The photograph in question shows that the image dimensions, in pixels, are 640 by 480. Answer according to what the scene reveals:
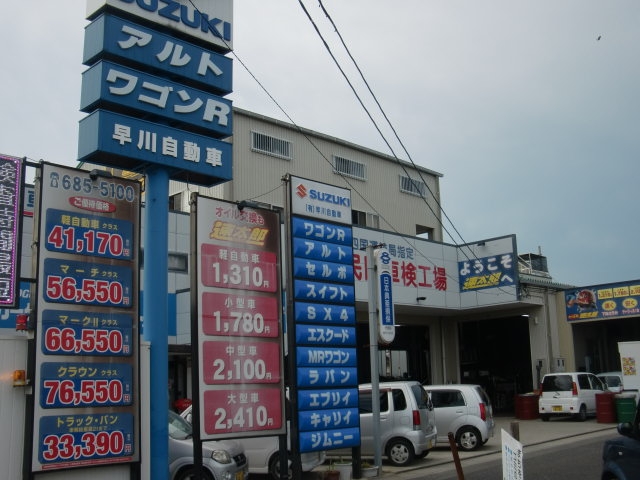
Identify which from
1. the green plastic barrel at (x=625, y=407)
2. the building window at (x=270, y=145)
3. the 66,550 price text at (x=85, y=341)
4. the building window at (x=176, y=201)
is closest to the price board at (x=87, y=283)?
the 66,550 price text at (x=85, y=341)

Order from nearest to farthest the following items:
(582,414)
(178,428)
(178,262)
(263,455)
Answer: (178,428)
(263,455)
(178,262)
(582,414)

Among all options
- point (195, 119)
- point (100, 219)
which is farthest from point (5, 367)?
point (195, 119)

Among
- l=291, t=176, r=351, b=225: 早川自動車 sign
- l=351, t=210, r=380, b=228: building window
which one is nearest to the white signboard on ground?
l=291, t=176, r=351, b=225: 早川自動車 sign

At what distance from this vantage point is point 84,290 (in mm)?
9438

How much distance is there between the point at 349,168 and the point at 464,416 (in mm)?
14441

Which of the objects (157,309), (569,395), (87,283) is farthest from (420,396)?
(569,395)

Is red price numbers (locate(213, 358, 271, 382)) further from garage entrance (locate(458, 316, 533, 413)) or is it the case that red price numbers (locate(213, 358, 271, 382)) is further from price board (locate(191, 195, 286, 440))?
garage entrance (locate(458, 316, 533, 413))


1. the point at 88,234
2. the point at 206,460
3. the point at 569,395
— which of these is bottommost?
the point at 206,460

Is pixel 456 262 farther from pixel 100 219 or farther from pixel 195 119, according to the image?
pixel 100 219

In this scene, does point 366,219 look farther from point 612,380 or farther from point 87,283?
point 87,283

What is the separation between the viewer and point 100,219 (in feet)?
32.2

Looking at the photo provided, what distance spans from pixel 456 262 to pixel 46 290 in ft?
65.5

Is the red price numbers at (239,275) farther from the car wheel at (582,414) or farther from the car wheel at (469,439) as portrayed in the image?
the car wheel at (582,414)

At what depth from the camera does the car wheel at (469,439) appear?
17297 millimetres
